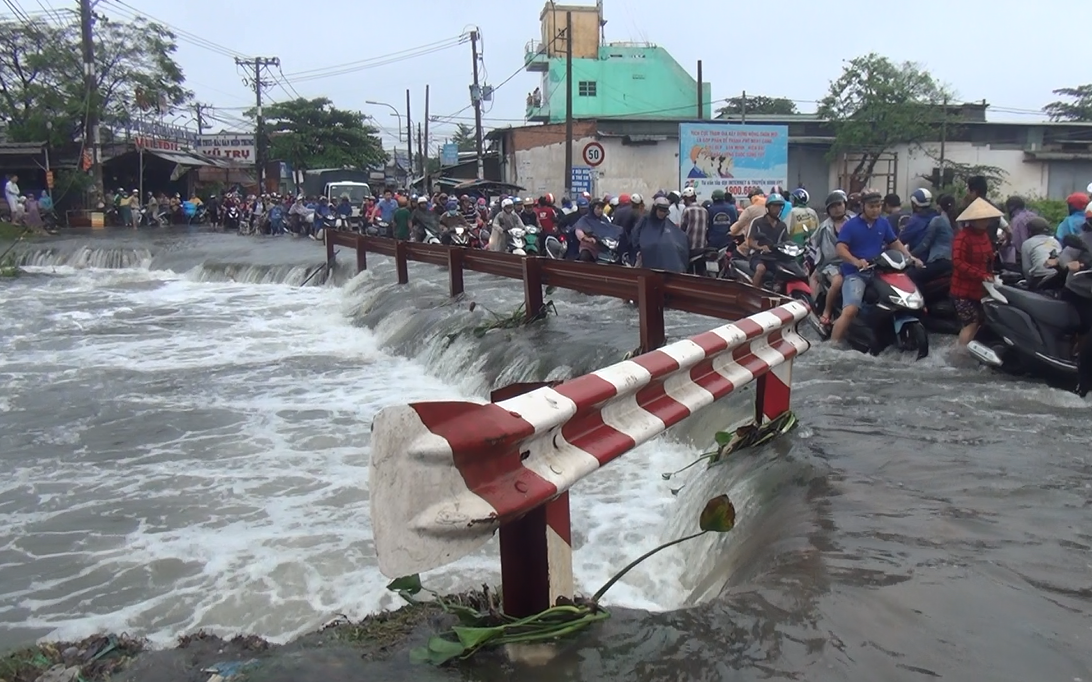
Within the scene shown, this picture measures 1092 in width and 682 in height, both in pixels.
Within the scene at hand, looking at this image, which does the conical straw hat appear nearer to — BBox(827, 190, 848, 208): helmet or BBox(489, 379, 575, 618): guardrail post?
BBox(827, 190, 848, 208): helmet

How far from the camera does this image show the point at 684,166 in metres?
30.3

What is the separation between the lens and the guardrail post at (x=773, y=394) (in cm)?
568

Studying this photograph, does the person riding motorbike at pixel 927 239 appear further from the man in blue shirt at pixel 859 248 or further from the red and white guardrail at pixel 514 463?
the red and white guardrail at pixel 514 463

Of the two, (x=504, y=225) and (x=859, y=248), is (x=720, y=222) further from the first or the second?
(x=859, y=248)

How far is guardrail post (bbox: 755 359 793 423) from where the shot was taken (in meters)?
5.68

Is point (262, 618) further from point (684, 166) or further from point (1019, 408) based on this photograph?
point (684, 166)

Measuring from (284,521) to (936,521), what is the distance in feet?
12.8

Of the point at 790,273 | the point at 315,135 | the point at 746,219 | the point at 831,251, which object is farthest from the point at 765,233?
the point at 315,135

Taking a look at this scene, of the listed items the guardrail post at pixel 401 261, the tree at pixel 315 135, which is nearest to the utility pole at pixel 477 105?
the tree at pixel 315 135

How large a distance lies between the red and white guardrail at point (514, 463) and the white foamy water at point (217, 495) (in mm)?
1230

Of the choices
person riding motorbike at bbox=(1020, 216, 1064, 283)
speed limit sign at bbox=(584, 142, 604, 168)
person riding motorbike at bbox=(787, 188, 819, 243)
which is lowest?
person riding motorbike at bbox=(1020, 216, 1064, 283)

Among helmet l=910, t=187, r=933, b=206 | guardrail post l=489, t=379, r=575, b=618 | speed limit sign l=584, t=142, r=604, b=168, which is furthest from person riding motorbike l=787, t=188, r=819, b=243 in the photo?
speed limit sign l=584, t=142, r=604, b=168

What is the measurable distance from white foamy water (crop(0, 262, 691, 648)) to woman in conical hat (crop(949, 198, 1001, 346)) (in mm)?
3183

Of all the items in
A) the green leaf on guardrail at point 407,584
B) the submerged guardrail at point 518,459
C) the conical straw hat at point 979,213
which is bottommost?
the green leaf on guardrail at point 407,584
